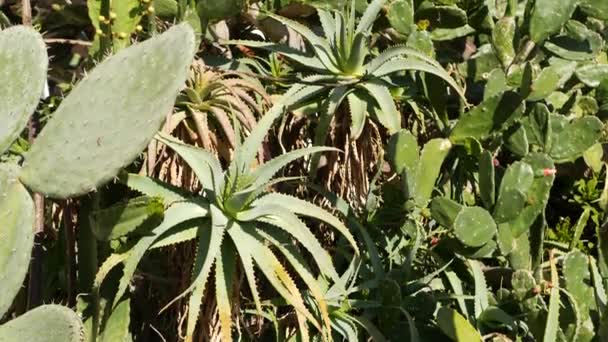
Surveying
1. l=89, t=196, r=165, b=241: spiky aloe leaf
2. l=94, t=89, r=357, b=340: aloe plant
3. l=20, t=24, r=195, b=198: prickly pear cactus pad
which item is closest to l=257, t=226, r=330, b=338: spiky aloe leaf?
l=94, t=89, r=357, b=340: aloe plant

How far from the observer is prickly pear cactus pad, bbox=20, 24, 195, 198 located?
1337 mm

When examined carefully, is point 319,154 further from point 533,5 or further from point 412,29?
point 533,5

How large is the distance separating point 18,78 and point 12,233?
0.23 meters

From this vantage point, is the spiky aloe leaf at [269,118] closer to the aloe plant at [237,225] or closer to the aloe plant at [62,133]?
the aloe plant at [237,225]

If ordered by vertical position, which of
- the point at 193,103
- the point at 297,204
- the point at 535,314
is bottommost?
the point at 535,314

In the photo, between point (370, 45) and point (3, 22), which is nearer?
point (3, 22)

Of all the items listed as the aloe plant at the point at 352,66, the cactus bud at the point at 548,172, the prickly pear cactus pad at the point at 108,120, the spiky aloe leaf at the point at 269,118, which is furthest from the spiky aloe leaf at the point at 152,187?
the cactus bud at the point at 548,172

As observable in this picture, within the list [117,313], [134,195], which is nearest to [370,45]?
[134,195]

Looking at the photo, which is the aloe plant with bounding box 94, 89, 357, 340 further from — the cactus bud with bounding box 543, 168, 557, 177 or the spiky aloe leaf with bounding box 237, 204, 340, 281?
the cactus bud with bounding box 543, 168, 557, 177

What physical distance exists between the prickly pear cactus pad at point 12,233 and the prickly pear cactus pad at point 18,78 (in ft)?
0.21

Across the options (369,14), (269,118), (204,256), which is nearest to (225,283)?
(204,256)

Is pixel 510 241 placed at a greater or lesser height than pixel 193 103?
lesser

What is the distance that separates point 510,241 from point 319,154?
0.41m

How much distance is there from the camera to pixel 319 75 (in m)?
1.89
